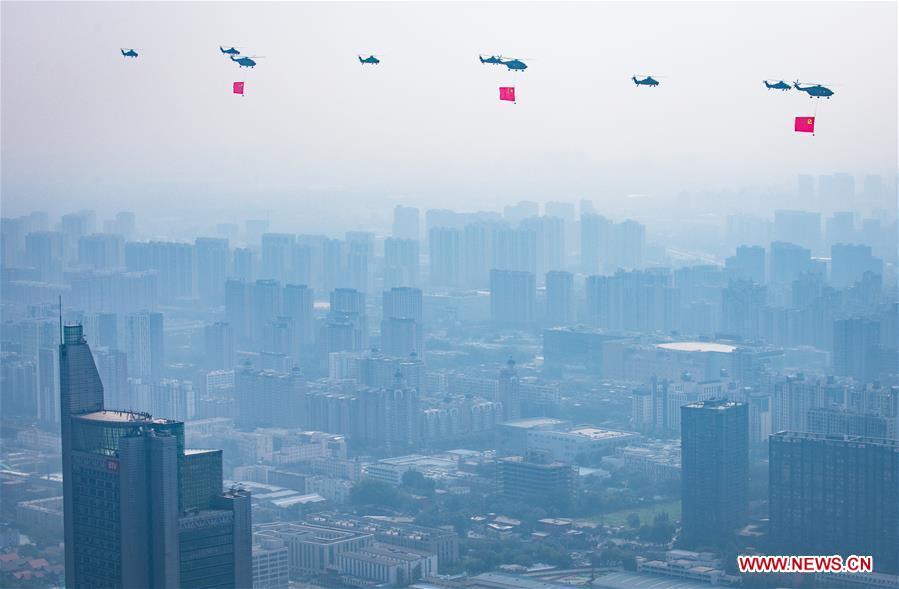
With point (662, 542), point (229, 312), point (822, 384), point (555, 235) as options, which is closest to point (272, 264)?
point (229, 312)

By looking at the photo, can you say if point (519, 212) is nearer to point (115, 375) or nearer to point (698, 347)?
point (698, 347)

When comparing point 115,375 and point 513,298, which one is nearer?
point 115,375

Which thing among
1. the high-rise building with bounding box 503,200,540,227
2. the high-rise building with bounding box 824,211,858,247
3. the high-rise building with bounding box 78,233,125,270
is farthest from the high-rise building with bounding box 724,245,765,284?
A: the high-rise building with bounding box 78,233,125,270

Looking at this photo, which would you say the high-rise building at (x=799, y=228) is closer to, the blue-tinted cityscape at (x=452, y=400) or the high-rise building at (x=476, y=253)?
the blue-tinted cityscape at (x=452, y=400)

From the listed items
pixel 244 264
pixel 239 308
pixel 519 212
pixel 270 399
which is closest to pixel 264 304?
pixel 239 308

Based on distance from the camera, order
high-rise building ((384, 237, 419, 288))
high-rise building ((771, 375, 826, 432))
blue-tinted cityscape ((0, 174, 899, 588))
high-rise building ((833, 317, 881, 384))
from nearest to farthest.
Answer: blue-tinted cityscape ((0, 174, 899, 588))
high-rise building ((771, 375, 826, 432))
high-rise building ((833, 317, 881, 384))
high-rise building ((384, 237, 419, 288))

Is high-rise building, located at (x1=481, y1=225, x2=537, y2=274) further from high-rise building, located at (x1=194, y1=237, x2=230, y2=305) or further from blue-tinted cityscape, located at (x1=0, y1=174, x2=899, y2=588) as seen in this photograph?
high-rise building, located at (x1=194, y1=237, x2=230, y2=305)

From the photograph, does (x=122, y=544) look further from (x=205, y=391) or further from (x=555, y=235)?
(x=555, y=235)
